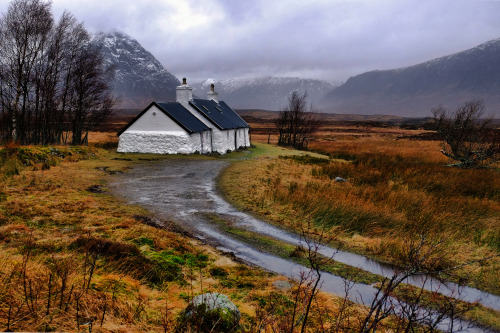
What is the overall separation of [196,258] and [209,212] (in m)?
4.29

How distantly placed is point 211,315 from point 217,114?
32751 millimetres

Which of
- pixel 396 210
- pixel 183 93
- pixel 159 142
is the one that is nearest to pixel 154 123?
pixel 159 142

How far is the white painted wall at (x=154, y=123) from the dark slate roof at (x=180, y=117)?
11.7 inches

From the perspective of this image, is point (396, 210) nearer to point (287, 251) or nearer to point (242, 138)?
point (287, 251)

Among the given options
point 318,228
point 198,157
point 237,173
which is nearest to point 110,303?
point 318,228

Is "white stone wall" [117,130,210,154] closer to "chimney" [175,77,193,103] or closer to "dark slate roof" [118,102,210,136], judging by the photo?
"dark slate roof" [118,102,210,136]

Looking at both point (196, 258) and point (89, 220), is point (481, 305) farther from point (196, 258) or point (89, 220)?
point (89, 220)

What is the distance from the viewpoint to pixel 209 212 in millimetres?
11688

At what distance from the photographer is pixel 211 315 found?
14.6ft

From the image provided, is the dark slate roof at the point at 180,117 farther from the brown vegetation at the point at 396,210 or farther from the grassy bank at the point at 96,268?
the grassy bank at the point at 96,268

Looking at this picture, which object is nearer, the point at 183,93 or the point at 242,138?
the point at 183,93

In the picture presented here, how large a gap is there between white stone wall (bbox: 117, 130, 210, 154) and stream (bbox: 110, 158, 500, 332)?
7.24 meters

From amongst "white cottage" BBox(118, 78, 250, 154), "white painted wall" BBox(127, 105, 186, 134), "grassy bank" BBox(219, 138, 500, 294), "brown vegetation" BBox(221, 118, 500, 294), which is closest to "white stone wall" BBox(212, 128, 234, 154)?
→ "white cottage" BBox(118, 78, 250, 154)

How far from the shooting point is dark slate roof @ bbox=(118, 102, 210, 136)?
28.3 m
